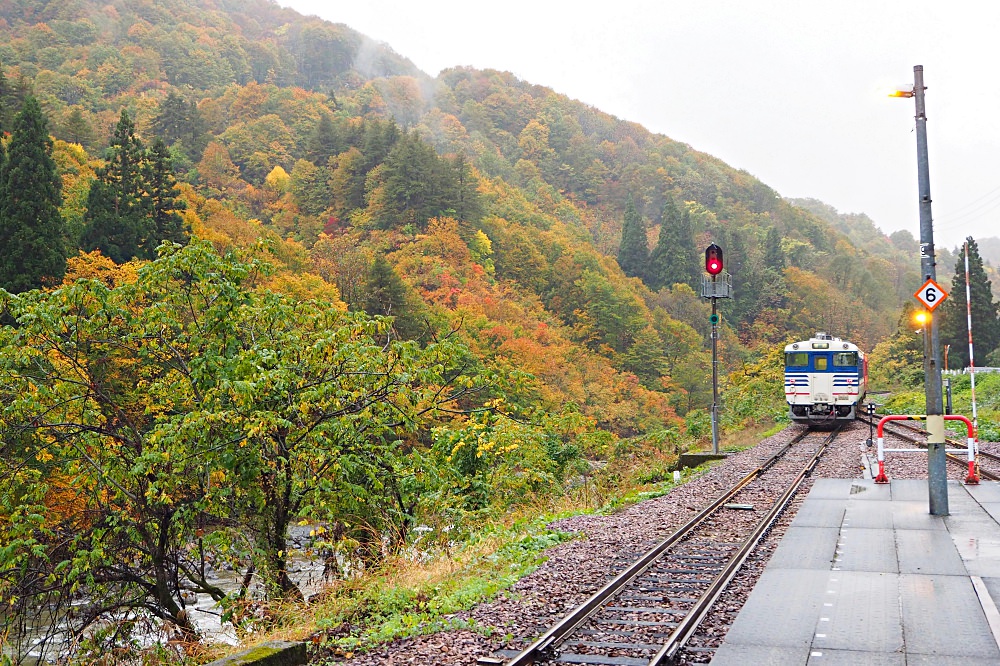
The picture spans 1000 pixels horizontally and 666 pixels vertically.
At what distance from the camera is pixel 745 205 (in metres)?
142

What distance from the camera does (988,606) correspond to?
283 inches

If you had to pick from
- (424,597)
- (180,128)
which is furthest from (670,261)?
(424,597)

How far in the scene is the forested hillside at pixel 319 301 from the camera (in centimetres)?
1069

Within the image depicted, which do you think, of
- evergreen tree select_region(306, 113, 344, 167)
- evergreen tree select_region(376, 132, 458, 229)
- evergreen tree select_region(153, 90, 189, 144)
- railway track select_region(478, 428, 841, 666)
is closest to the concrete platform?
railway track select_region(478, 428, 841, 666)

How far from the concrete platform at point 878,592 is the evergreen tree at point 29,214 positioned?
93.9 ft

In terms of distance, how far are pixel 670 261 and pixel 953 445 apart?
7597 centimetres

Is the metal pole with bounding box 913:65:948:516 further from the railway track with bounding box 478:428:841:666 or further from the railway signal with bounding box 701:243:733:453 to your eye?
the railway signal with bounding box 701:243:733:453

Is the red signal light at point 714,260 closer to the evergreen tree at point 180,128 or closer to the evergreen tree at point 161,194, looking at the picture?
the evergreen tree at point 161,194

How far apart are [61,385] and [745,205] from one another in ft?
462

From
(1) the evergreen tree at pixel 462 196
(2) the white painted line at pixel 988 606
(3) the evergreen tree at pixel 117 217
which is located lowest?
(2) the white painted line at pixel 988 606

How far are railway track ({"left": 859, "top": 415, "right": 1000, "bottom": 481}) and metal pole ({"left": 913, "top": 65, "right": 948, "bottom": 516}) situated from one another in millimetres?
4143

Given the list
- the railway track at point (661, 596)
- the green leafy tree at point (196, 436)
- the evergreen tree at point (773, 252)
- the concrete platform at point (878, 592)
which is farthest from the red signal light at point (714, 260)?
the evergreen tree at point (773, 252)

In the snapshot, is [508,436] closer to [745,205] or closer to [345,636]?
[345,636]

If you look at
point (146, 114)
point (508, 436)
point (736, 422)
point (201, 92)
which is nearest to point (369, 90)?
point (201, 92)
